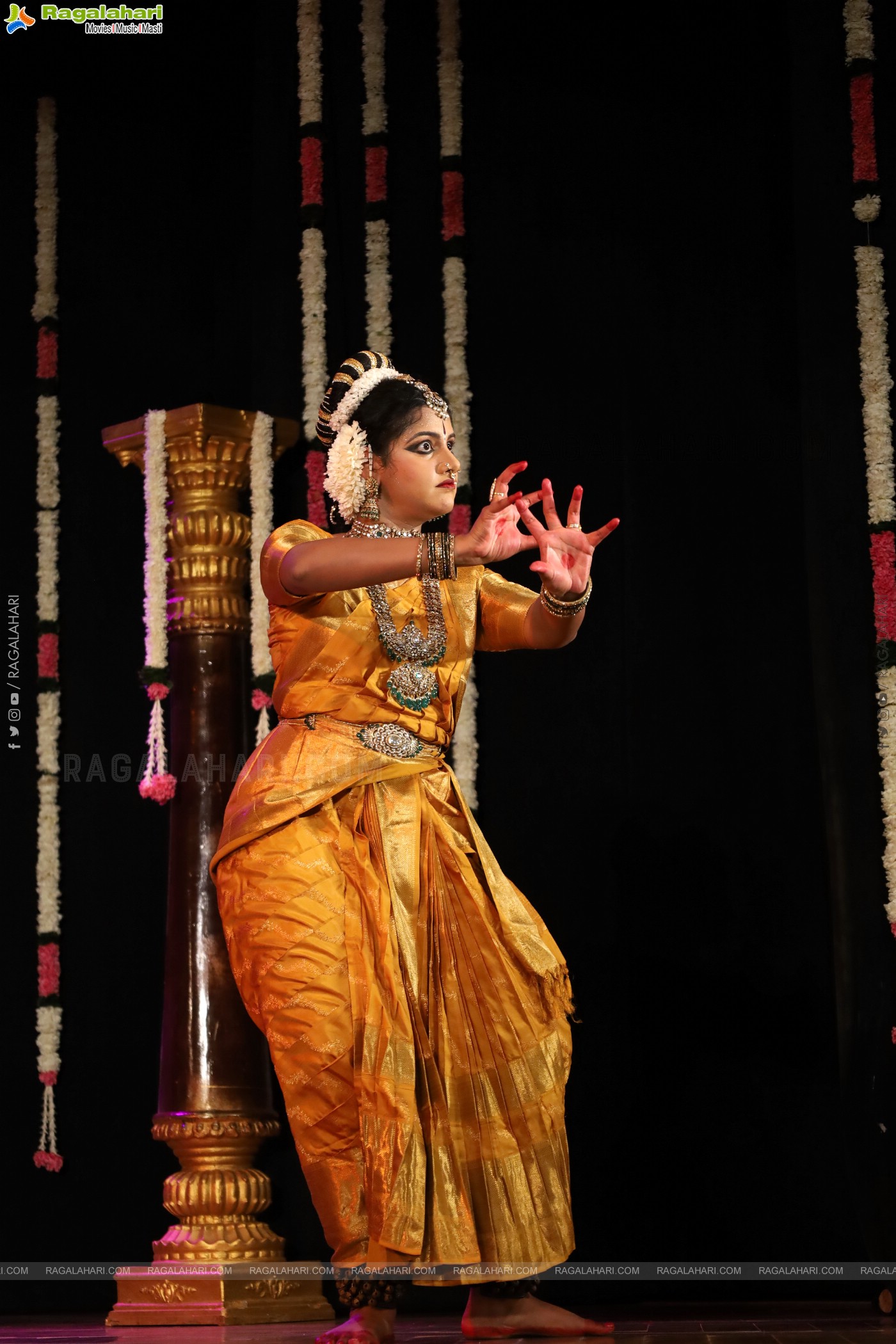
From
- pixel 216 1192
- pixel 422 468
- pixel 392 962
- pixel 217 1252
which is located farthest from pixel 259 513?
pixel 217 1252

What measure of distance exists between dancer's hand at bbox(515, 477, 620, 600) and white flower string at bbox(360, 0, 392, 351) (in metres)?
1.38

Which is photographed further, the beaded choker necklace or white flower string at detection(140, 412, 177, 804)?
white flower string at detection(140, 412, 177, 804)

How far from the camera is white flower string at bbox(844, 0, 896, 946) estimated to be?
3.63 m

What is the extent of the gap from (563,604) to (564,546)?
0.13 metres

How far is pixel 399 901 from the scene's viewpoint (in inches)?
121

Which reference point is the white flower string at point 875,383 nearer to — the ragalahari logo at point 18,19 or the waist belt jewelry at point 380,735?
the waist belt jewelry at point 380,735

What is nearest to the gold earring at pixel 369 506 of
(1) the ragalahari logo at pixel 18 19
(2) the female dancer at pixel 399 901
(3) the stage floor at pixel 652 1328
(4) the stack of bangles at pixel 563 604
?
(2) the female dancer at pixel 399 901

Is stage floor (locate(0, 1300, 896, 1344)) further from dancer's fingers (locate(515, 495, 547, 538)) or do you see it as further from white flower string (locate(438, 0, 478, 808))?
dancer's fingers (locate(515, 495, 547, 538))

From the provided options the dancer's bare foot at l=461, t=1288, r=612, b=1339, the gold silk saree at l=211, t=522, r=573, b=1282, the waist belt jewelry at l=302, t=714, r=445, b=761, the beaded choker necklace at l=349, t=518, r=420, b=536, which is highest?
the beaded choker necklace at l=349, t=518, r=420, b=536

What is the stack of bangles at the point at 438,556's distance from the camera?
2.81 meters

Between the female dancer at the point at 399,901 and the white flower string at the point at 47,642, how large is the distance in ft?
4.33

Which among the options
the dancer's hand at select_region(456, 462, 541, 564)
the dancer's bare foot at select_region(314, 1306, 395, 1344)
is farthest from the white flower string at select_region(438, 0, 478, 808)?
the dancer's bare foot at select_region(314, 1306, 395, 1344)

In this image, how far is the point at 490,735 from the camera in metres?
4.11

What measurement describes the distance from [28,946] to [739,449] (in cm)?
225
